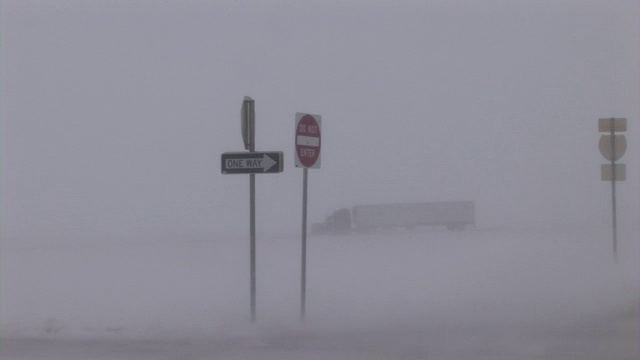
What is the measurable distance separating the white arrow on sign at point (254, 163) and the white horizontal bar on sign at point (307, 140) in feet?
1.57

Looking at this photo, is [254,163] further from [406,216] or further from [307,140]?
[406,216]

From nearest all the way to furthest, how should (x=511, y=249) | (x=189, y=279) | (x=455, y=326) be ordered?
(x=455, y=326) → (x=189, y=279) → (x=511, y=249)

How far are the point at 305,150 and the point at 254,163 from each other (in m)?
0.79

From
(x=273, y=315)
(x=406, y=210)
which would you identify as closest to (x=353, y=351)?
(x=273, y=315)

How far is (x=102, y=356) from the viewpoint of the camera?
439 inches

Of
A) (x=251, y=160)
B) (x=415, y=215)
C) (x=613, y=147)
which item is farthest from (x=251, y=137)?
(x=415, y=215)

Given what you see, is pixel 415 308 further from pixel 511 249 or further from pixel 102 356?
pixel 511 249

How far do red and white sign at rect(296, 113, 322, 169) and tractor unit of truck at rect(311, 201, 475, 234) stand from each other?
32892 millimetres

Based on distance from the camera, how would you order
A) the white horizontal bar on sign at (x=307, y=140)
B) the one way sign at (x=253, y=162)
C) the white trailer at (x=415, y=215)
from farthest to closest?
the white trailer at (x=415, y=215)
the white horizontal bar on sign at (x=307, y=140)
the one way sign at (x=253, y=162)

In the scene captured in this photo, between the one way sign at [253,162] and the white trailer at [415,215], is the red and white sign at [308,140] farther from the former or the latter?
the white trailer at [415,215]

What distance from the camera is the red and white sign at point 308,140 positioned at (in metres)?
13.4

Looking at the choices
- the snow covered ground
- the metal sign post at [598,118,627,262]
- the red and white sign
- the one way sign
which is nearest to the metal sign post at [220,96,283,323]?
the one way sign

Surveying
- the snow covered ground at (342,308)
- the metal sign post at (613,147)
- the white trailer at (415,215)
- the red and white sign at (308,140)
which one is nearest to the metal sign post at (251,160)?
the red and white sign at (308,140)

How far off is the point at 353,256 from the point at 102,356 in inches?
673
